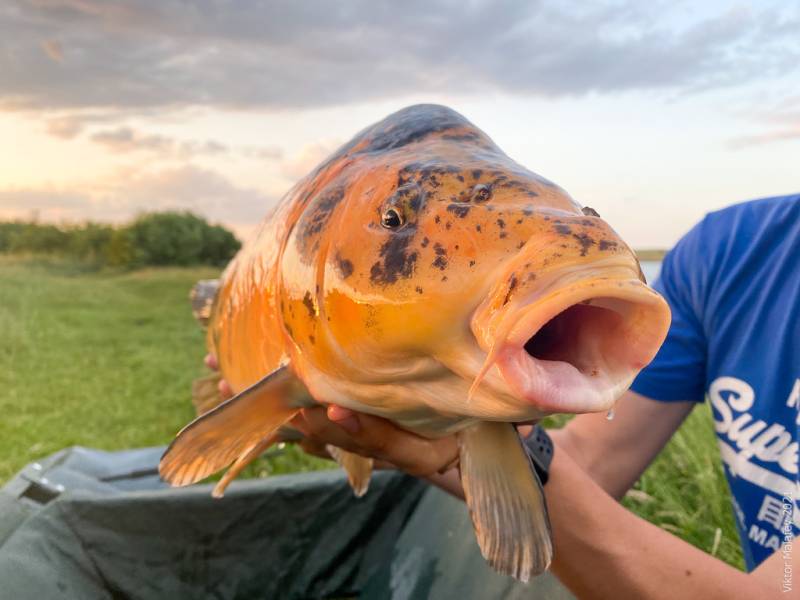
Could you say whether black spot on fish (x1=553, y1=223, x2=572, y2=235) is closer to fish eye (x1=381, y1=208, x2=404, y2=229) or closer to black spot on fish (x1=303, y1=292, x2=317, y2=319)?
fish eye (x1=381, y1=208, x2=404, y2=229)

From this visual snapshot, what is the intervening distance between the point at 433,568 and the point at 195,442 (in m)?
0.90

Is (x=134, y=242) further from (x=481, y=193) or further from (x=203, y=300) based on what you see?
(x=481, y=193)

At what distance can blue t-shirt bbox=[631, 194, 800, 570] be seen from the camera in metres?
1.30

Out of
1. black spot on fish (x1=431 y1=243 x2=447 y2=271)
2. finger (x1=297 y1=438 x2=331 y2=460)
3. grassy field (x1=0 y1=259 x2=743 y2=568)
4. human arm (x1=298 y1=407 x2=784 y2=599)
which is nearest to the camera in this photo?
black spot on fish (x1=431 y1=243 x2=447 y2=271)

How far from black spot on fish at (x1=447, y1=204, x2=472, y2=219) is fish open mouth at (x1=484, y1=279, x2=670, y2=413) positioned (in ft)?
0.47

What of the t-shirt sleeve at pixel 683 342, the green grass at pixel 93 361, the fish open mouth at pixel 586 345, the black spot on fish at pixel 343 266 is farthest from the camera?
the green grass at pixel 93 361

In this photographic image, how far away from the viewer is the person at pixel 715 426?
1.04m

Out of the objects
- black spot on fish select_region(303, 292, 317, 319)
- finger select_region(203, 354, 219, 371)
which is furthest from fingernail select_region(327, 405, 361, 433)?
finger select_region(203, 354, 219, 371)

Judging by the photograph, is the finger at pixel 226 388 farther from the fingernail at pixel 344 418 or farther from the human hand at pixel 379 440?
the fingernail at pixel 344 418

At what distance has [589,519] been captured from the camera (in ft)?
3.66

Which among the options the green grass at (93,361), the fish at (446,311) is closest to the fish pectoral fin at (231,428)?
the fish at (446,311)

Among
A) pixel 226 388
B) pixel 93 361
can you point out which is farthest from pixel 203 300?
pixel 93 361

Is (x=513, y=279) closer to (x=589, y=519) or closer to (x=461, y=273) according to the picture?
(x=461, y=273)

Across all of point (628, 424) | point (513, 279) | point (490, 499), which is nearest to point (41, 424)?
point (628, 424)
